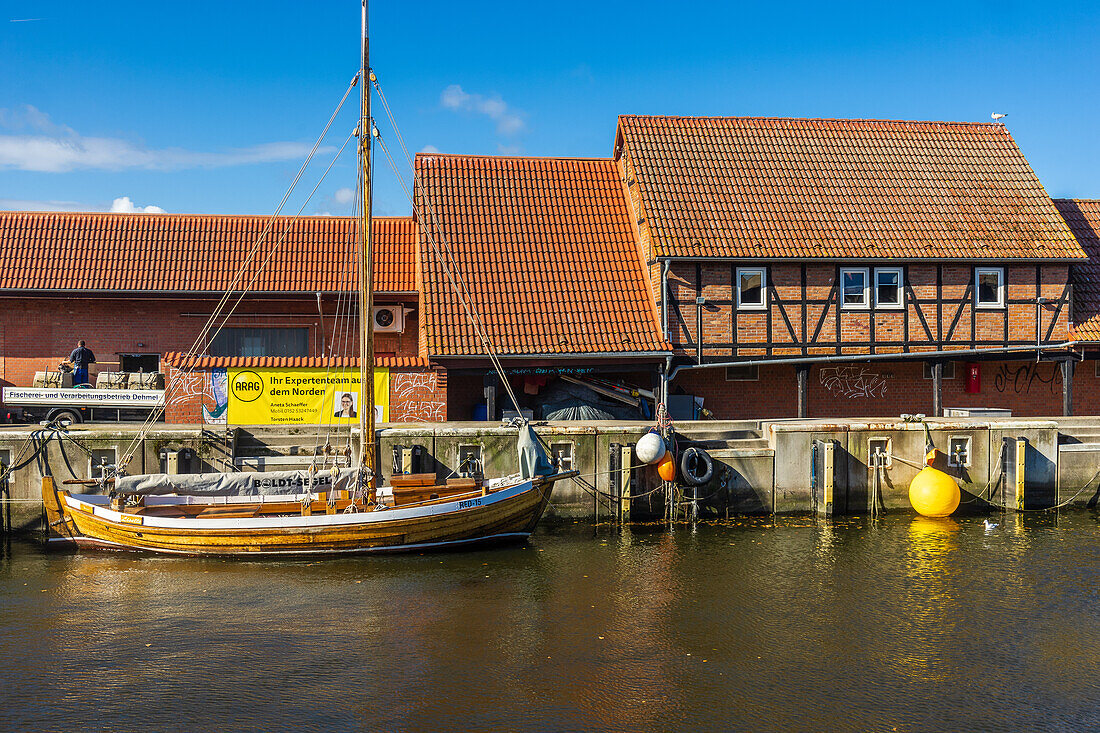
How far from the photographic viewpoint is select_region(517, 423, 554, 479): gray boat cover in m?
15.3

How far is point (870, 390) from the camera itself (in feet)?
73.4

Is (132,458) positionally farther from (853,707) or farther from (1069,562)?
(1069,562)

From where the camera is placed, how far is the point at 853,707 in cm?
852

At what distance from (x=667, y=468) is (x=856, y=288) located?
8686 millimetres

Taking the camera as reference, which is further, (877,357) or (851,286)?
(851,286)

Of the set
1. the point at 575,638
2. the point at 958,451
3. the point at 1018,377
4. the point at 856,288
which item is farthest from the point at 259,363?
the point at 1018,377

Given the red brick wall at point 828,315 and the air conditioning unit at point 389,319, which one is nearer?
the red brick wall at point 828,315

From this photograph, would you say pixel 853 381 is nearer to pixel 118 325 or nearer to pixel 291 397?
pixel 291 397

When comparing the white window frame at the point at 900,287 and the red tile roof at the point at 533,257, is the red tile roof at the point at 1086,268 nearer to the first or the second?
the white window frame at the point at 900,287

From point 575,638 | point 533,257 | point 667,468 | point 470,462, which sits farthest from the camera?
point 533,257

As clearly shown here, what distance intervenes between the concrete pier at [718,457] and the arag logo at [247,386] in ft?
6.04

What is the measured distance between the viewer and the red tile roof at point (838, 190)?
2172cm

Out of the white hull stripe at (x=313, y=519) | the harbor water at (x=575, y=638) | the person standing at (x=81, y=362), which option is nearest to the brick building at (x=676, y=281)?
the person standing at (x=81, y=362)

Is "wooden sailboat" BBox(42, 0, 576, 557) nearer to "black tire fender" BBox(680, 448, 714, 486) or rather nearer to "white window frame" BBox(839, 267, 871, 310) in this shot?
"black tire fender" BBox(680, 448, 714, 486)
